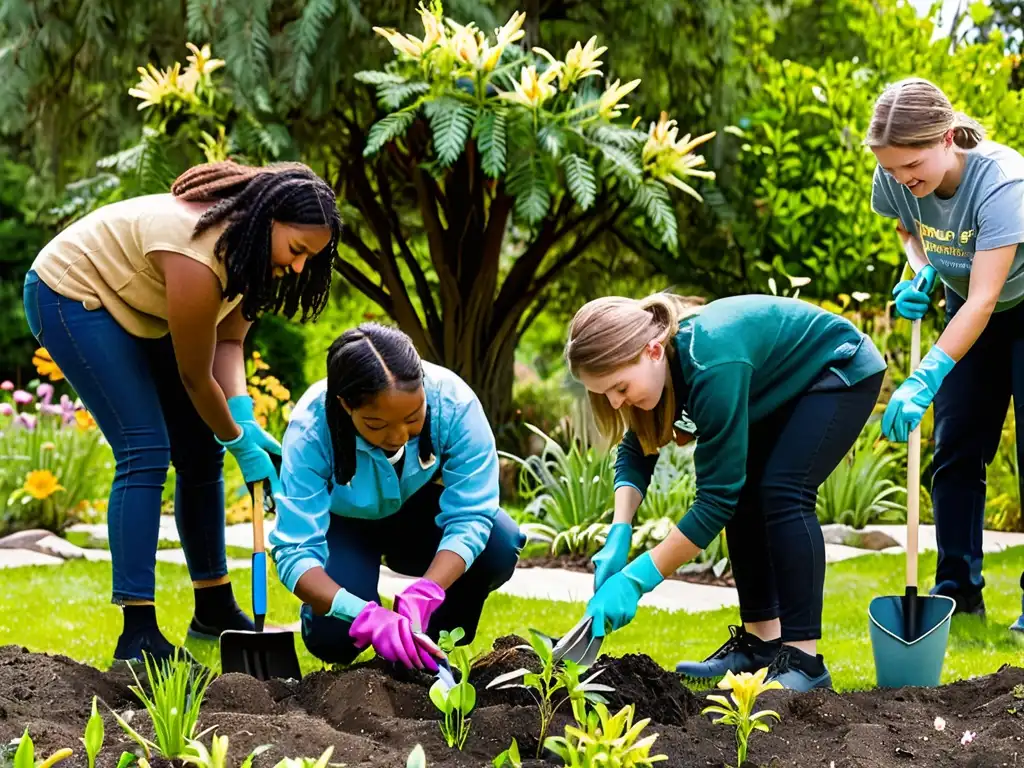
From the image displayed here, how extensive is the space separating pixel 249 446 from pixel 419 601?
26.5 inches

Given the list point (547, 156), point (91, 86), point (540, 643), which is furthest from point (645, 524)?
point (91, 86)

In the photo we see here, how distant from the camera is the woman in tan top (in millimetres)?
2562

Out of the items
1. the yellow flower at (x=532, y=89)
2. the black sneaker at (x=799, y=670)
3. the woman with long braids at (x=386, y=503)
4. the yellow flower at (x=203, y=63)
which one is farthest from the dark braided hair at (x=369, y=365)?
the yellow flower at (x=203, y=63)

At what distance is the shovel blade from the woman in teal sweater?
702 millimetres

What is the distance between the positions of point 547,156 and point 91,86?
2800 millimetres

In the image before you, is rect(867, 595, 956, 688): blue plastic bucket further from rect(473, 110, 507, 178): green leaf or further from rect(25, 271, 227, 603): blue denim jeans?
rect(473, 110, 507, 178): green leaf

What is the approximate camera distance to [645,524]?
15.0 feet

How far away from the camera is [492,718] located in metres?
2.17

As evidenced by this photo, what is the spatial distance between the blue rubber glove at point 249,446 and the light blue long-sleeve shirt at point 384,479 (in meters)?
0.16

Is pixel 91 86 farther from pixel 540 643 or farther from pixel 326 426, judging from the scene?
pixel 540 643

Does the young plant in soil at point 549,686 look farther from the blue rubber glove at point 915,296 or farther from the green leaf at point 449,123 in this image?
the green leaf at point 449,123

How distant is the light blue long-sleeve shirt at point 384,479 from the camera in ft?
8.46

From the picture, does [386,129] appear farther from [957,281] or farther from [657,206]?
[957,281]

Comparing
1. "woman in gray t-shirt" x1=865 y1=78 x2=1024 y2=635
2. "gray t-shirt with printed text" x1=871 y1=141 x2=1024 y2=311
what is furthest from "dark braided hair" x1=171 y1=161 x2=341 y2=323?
"gray t-shirt with printed text" x1=871 y1=141 x2=1024 y2=311
